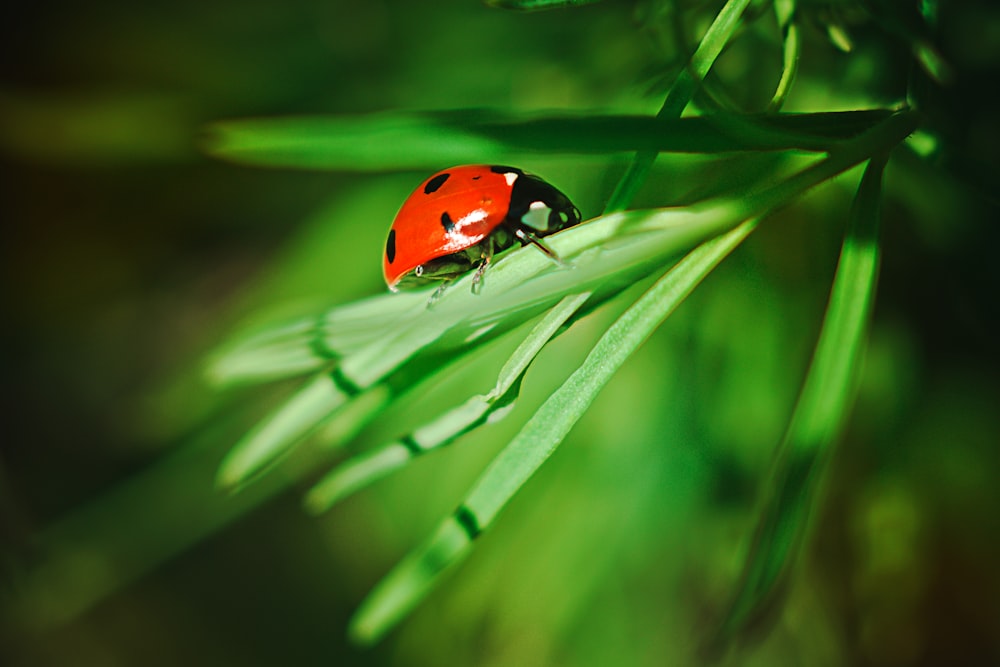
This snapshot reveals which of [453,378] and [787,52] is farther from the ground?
[787,52]

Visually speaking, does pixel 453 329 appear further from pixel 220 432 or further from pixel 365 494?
pixel 365 494

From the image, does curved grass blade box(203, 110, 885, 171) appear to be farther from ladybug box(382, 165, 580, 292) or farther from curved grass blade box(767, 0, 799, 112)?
ladybug box(382, 165, 580, 292)

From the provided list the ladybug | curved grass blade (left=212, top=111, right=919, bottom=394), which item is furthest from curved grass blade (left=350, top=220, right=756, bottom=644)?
the ladybug


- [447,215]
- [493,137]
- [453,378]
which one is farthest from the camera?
[453,378]

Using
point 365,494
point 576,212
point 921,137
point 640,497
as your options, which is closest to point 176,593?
point 365,494

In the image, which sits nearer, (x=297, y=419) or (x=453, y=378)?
(x=297, y=419)

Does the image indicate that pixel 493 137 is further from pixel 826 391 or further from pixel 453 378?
pixel 453 378

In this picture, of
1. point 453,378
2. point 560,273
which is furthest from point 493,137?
point 453,378

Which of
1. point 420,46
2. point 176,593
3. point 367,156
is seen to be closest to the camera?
point 367,156
